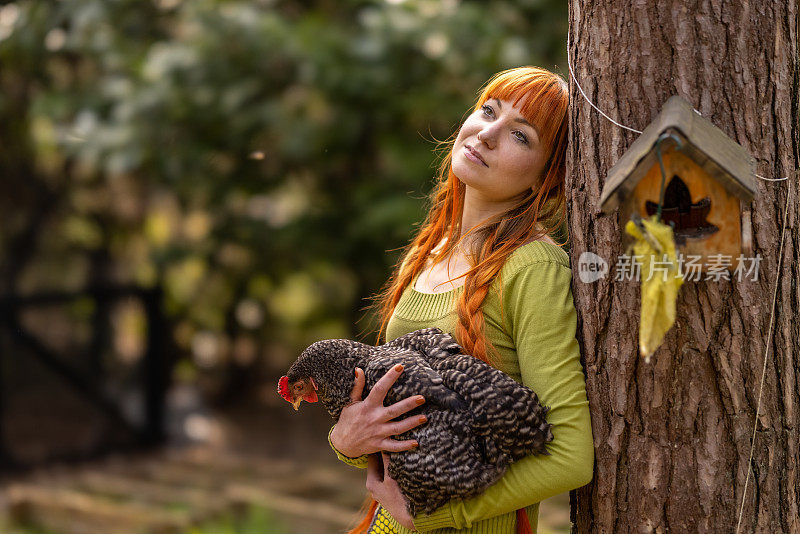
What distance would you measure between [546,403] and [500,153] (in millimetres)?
625

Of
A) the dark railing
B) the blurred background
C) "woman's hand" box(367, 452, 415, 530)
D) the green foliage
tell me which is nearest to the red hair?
"woman's hand" box(367, 452, 415, 530)

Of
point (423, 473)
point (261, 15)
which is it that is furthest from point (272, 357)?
point (423, 473)

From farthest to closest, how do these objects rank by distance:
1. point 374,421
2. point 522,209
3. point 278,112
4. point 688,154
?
point 278,112 → point 522,209 → point 374,421 → point 688,154

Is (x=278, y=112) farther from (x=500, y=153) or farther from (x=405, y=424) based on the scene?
(x=405, y=424)

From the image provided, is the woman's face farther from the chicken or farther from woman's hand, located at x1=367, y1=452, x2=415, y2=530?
woman's hand, located at x1=367, y1=452, x2=415, y2=530

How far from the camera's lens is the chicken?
1.56m

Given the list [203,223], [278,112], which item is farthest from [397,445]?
[203,223]

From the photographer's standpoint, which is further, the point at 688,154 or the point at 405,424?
the point at 405,424

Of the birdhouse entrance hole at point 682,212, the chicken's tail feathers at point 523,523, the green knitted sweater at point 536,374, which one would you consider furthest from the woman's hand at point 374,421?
the birdhouse entrance hole at point 682,212

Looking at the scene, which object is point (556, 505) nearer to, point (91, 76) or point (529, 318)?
point (529, 318)

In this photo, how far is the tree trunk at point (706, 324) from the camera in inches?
59.9

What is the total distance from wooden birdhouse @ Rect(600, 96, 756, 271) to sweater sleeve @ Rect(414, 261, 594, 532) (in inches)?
12.4

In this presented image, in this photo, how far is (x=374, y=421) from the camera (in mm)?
1692

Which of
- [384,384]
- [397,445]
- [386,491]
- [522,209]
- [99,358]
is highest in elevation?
[522,209]
